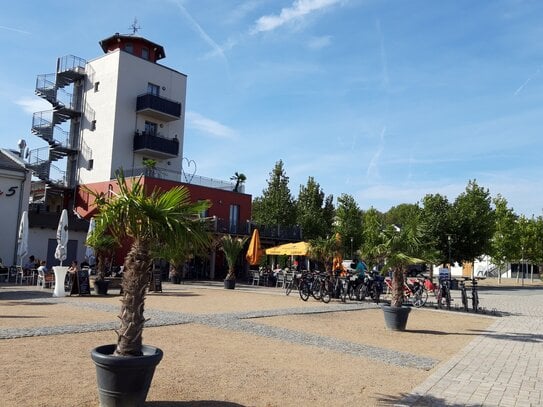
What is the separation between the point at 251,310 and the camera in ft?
45.5

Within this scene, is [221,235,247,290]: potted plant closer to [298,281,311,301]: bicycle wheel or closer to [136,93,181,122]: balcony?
[298,281,311,301]: bicycle wheel

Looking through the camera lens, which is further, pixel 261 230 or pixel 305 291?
pixel 261 230

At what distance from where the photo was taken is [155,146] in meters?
35.4

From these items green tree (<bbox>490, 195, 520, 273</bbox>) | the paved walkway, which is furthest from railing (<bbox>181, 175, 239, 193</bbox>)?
green tree (<bbox>490, 195, 520, 273</bbox>)

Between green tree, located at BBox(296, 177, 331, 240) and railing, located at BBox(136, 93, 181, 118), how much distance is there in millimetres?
16275

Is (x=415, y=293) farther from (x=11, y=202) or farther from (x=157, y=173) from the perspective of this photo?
(x=11, y=202)

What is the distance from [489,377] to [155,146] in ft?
102

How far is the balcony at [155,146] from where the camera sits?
115 feet

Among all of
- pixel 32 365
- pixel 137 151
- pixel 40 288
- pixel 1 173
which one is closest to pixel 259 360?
pixel 32 365

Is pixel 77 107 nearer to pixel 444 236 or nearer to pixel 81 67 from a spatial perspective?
pixel 81 67

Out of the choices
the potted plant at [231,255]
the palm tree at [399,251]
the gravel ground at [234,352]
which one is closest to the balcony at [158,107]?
the potted plant at [231,255]

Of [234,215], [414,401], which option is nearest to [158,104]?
[234,215]

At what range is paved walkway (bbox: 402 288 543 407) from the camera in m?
5.79

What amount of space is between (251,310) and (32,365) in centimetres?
798
